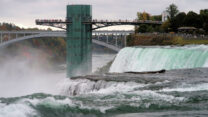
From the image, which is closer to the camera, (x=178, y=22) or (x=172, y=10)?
(x=178, y=22)

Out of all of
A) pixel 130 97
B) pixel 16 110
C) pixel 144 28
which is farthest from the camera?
pixel 144 28

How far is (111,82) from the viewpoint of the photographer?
128 feet

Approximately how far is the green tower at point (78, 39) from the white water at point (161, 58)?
16.7 metres

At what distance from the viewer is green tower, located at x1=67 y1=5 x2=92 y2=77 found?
3238 inches

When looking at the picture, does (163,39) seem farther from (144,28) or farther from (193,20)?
(144,28)

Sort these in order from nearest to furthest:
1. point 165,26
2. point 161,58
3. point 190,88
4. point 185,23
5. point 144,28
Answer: point 190,88 → point 161,58 → point 185,23 → point 165,26 → point 144,28

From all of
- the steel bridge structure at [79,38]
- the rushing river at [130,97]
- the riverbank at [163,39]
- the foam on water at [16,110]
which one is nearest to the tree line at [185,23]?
the riverbank at [163,39]

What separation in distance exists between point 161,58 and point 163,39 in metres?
27.8

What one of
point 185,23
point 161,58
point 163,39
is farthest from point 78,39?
point 161,58

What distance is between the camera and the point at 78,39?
82625mm

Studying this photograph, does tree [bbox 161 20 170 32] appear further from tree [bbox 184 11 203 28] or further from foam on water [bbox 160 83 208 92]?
foam on water [bbox 160 83 208 92]

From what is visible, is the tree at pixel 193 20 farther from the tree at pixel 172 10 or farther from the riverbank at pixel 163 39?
the tree at pixel 172 10


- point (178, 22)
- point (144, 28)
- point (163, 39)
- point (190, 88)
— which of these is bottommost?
point (163, 39)

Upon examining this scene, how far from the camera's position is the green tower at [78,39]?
82250 millimetres
